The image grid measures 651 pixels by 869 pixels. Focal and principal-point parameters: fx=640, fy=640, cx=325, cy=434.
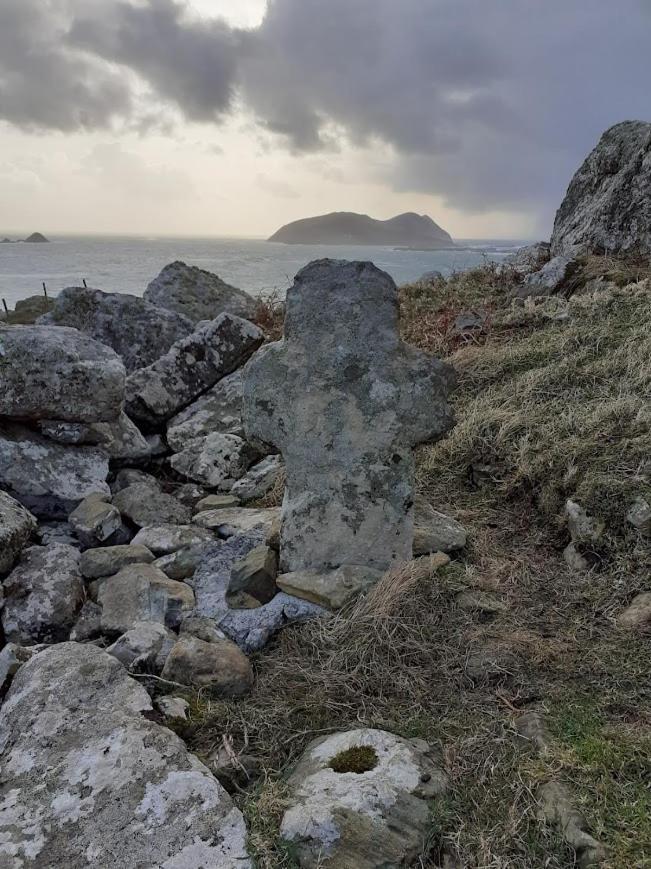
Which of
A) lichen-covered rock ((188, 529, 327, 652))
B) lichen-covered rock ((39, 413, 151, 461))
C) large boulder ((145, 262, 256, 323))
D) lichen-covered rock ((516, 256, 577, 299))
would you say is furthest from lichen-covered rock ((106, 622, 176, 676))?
lichen-covered rock ((516, 256, 577, 299))

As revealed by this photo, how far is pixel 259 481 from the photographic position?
5.45 m

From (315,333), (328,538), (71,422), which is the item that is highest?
(315,333)

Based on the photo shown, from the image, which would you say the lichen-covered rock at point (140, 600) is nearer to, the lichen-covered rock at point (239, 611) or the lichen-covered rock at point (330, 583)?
the lichen-covered rock at point (239, 611)

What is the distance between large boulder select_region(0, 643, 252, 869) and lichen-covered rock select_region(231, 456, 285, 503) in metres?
2.46

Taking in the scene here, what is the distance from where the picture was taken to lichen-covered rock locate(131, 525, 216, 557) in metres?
4.37

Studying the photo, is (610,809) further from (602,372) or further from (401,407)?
(602,372)

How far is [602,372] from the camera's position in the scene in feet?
18.2

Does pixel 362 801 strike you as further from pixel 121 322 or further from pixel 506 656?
pixel 121 322

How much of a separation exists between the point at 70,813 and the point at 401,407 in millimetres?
2541

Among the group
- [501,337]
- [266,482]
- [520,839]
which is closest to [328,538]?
[266,482]

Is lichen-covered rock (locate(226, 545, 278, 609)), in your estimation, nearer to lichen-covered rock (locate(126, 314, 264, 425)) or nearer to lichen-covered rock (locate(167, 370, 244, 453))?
lichen-covered rock (locate(167, 370, 244, 453))

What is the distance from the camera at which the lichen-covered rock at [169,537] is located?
172 inches

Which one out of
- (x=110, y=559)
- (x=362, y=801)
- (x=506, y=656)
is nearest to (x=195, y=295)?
(x=110, y=559)

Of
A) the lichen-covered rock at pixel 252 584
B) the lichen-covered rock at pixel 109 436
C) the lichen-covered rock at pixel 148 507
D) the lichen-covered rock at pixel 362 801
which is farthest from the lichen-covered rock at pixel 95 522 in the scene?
the lichen-covered rock at pixel 362 801
